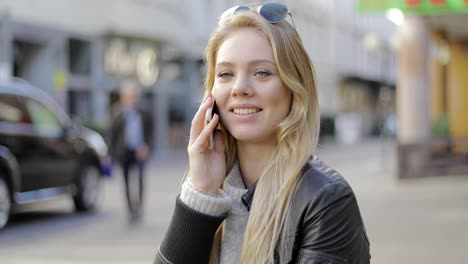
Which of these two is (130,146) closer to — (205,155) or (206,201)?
(205,155)

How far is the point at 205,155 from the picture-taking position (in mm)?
2199

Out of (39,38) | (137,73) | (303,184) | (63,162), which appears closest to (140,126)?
(63,162)

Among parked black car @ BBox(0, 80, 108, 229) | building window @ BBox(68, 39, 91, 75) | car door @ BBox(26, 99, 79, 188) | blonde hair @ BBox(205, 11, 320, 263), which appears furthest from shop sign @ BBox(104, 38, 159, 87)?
blonde hair @ BBox(205, 11, 320, 263)

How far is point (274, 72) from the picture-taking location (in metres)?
2.12

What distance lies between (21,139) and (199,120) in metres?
10.2

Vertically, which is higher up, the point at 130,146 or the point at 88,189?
the point at 130,146

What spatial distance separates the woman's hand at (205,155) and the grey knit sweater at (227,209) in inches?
1.1

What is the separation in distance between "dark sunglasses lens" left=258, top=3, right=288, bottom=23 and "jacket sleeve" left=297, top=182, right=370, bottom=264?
1.41 ft

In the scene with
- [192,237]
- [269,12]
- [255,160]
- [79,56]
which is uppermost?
[269,12]

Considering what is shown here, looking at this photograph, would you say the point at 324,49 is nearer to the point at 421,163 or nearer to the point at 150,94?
the point at 150,94

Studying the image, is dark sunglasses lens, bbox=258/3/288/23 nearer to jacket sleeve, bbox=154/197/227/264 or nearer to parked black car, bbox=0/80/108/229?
jacket sleeve, bbox=154/197/227/264

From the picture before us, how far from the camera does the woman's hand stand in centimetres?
217

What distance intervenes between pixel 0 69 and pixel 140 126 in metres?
9.26

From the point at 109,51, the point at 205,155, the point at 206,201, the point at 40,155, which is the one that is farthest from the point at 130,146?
the point at 109,51
